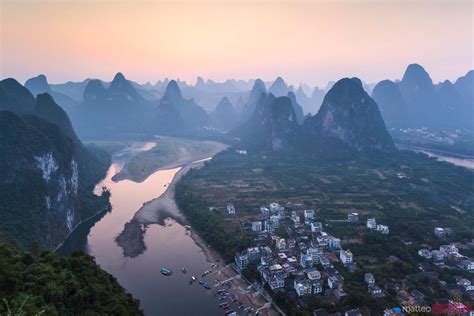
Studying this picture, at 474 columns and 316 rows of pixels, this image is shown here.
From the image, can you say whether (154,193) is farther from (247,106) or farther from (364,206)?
(247,106)

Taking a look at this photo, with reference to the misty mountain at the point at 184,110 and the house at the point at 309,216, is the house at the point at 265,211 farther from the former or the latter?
the misty mountain at the point at 184,110

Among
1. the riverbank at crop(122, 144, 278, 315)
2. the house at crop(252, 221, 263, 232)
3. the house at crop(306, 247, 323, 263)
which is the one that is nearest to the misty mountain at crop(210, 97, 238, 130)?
the riverbank at crop(122, 144, 278, 315)

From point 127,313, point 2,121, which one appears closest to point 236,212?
point 127,313

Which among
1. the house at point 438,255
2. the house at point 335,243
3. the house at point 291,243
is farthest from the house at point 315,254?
the house at point 438,255

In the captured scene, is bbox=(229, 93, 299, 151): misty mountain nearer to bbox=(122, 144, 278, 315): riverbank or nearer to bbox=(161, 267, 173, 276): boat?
bbox=(122, 144, 278, 315): riverbank

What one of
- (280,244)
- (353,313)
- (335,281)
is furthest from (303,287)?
(280,244)

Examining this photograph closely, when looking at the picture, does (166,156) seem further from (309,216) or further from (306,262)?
(306,262)
